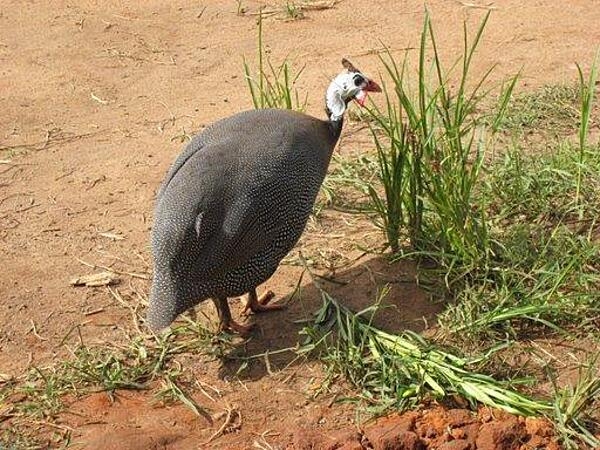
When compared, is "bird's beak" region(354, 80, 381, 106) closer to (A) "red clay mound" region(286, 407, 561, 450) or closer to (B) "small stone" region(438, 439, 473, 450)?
(A) "red clay mound" region(286, 407, 561, 450)

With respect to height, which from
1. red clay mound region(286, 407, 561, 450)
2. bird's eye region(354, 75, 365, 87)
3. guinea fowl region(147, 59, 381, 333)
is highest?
bird's eye region(354, 75, 365, 87)

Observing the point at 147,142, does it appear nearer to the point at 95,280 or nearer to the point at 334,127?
the point at 95,280

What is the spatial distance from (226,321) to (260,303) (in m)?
0.23

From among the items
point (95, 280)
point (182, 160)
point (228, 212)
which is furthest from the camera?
point (95, 280)

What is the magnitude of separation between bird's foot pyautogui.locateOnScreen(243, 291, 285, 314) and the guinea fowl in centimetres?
7

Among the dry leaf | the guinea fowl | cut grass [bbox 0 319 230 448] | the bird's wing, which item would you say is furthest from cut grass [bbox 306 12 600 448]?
the dry leaf

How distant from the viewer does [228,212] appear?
11.7 ft

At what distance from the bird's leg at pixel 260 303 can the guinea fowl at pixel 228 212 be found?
0.16ft

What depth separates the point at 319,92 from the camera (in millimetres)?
5613

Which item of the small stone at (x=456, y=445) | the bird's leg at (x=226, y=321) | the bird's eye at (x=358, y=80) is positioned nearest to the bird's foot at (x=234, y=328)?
the bird's leg at (x=226, y=321)

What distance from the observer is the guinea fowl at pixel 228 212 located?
3.53 meters

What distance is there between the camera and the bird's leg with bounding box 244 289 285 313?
3.92 m

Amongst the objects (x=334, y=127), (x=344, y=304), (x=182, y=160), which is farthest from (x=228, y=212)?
(x=334, y=127)

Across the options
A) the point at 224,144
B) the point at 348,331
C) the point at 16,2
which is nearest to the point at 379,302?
the point at 348,331
